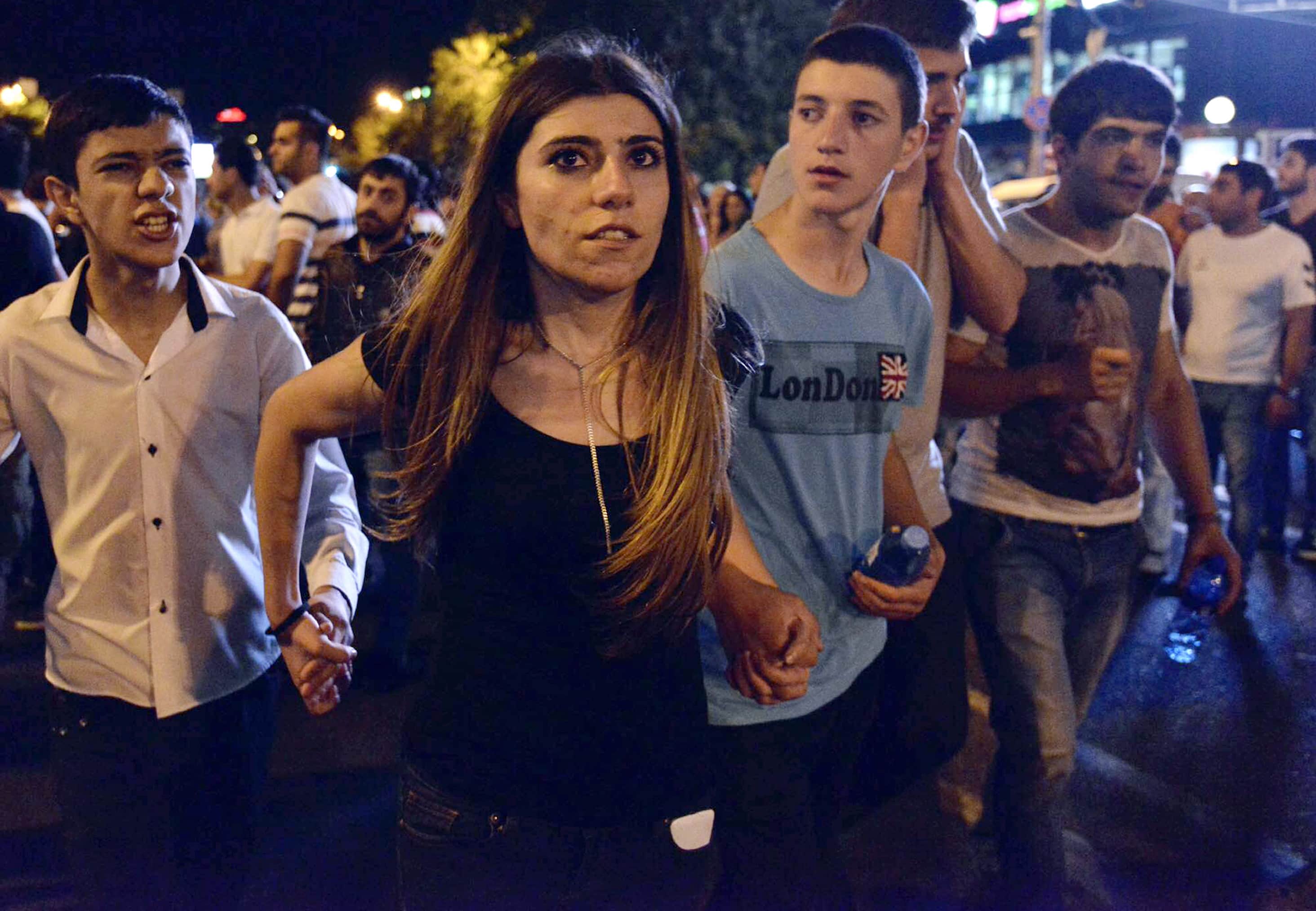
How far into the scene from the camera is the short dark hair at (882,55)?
8.63ft

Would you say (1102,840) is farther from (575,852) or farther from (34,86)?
(34,86)

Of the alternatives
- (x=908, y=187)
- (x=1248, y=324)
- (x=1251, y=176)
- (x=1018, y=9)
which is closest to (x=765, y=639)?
(x=908, y=187)

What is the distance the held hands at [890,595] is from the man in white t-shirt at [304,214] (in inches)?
145

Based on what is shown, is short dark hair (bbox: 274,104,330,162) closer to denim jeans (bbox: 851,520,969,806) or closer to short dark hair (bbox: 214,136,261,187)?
short dark hair (bbox: 214,136,261,187)

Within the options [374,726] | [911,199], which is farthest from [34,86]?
[911,199]

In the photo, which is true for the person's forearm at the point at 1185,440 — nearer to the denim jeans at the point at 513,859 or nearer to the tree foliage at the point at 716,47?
the denim jeans at the point at 513,859

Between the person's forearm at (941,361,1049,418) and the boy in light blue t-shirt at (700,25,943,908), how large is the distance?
0.55 metres

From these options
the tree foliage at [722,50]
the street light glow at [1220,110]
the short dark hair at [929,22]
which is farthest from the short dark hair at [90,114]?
the street light glow at [1220,110]

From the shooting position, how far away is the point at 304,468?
2141 mm

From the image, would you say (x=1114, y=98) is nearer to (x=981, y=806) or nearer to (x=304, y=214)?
(x=981, y=806)

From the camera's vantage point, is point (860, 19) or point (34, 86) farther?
point (34, 86)

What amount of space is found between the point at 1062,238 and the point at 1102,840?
2.01 m

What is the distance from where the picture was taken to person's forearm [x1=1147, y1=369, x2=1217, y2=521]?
352cm

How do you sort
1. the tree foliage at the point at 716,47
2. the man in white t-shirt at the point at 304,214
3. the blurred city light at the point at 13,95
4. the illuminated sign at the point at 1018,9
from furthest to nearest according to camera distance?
1. the tree foliage at the point at 716,47
2. the blurred city light at the point at 13,95
3. the illuminated sign at the point at 1018,9
4. the man in white t-shirt at the point at 304,214
